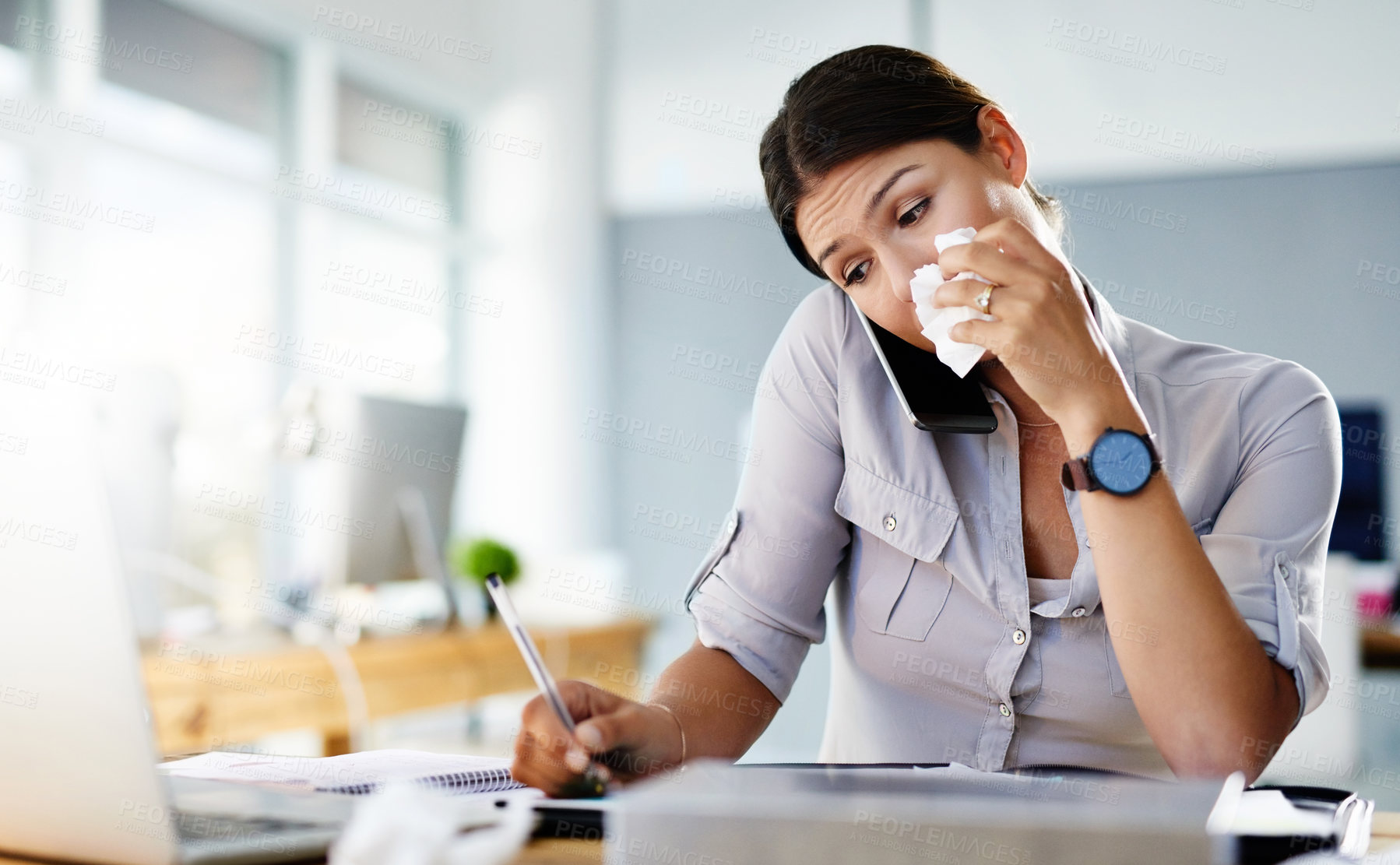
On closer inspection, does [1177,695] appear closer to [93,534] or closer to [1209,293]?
[93,534]

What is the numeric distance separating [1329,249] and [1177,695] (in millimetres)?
3911

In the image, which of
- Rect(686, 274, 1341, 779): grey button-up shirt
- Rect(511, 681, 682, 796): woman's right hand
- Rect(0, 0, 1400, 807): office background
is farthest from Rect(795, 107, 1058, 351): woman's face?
Rect(0, 0, 1400, 807): office background

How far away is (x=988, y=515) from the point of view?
1095mm

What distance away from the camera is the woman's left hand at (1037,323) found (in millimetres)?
900

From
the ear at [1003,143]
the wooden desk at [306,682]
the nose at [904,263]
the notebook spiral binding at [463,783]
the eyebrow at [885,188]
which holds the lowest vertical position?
the wooden desk at [306,682]

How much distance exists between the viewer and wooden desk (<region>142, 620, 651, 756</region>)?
1672 millimetres

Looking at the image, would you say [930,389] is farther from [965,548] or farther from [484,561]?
[484,561]

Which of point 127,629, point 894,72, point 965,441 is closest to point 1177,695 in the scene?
point 965,441

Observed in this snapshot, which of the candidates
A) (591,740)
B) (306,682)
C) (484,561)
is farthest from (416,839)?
(484,561)

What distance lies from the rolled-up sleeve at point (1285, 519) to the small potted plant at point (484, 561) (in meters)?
2.17

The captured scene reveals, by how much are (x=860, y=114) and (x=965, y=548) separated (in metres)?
0.43

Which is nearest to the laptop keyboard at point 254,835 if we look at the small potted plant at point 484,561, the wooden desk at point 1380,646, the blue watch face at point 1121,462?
the blue watch face at point 1121,462

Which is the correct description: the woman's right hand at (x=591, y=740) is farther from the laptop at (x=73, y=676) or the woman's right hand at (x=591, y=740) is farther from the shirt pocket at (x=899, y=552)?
the shirt pocket at (x=899, y=552)

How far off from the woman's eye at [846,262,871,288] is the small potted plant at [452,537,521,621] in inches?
78.1
